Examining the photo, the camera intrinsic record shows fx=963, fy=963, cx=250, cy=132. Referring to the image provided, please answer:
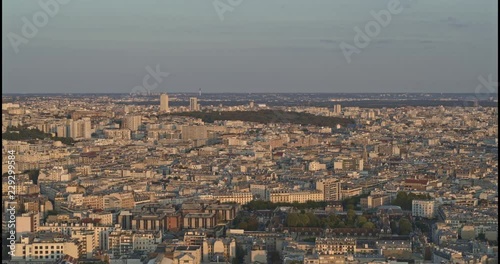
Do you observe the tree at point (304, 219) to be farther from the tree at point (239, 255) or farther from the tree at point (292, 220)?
the tree at point (239, 255)

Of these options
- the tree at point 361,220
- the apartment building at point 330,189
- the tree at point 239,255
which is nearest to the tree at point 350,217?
the tree at point 361,220

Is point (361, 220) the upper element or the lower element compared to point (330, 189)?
lower

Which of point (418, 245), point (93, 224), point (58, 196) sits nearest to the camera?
point (418, 245)

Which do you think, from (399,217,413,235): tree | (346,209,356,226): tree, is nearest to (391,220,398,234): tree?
(399,217,413,235): tree

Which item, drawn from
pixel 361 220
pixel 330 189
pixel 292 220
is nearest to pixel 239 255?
pixel 292 220

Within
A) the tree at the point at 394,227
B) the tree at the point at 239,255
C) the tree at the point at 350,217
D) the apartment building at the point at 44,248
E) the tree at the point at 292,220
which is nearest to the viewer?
the apartment building at the point at 44,248

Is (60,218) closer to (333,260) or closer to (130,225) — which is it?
(130,225)

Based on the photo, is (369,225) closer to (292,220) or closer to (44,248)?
(292,220)

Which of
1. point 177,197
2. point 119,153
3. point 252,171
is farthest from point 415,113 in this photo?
point 177,197

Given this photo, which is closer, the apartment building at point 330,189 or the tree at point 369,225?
the tree at point 369,225
